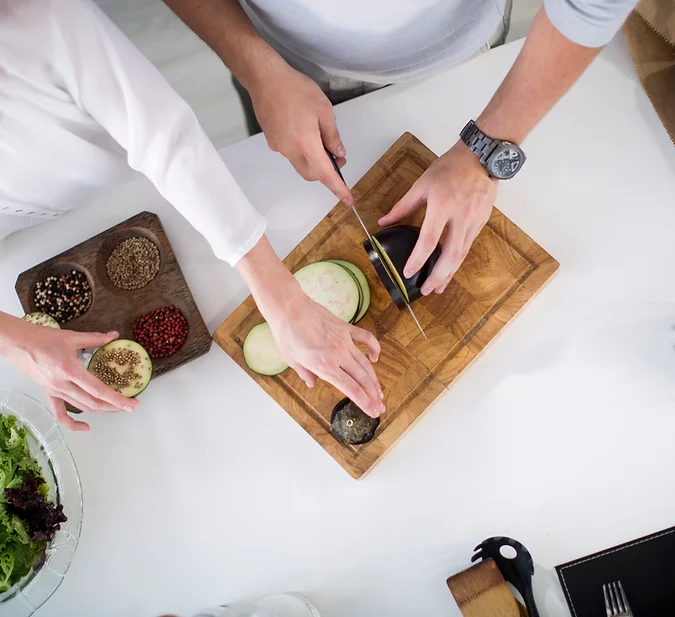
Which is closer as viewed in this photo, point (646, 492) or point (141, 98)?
point (141, 98)

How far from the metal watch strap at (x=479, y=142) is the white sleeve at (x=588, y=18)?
9.4 inches

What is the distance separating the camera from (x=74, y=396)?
1.21 m

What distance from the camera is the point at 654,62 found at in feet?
4.36

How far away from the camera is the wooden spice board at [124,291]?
1.37 m

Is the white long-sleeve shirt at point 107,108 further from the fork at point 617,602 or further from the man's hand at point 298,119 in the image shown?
the fork at point 617,602

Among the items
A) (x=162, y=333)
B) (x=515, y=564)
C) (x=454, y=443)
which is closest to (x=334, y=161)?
(x=162, y=333)

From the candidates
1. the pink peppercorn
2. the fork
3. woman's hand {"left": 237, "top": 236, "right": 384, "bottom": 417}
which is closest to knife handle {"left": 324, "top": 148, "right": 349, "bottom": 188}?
woman's hand {"left": 237, "top": 236, "right": 384, "bottom": 417}

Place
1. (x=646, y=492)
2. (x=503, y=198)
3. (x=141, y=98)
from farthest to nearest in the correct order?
(x=503, y=198), (x=646, y=492), (x=141, y=98)

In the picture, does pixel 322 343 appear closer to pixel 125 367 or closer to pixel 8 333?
pixel 125 367

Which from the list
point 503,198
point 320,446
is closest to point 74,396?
point 320,446

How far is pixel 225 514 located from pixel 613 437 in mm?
864

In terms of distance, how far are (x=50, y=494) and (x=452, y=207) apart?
101cm

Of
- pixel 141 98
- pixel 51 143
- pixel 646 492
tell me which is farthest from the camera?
pixel 646 492

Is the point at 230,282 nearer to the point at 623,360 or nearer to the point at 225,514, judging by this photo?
the point at 225,514
